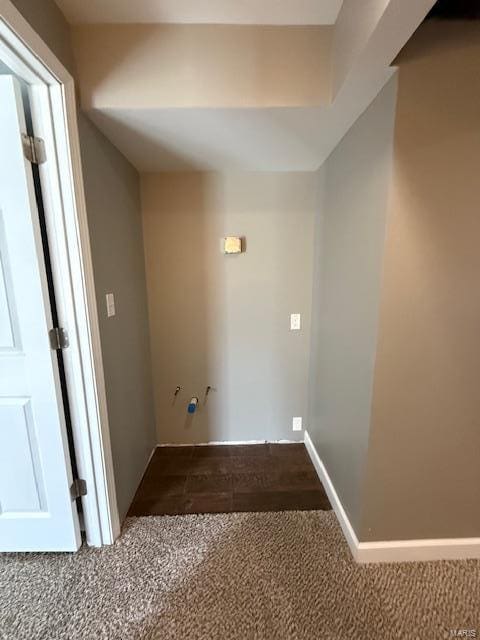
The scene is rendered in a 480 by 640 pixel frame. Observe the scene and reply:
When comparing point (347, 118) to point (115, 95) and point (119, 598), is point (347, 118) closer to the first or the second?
point (115, 95)

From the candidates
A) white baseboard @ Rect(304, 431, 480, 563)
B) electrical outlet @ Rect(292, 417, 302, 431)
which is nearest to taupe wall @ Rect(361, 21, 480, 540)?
white baseboard @ Rect(304, 431, 480, 563)

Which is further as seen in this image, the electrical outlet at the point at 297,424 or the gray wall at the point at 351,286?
the electrical outlet at the point at 297,424

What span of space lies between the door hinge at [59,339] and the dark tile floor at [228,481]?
43.7 inches

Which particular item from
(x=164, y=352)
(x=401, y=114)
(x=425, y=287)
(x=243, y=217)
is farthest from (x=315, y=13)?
(x=164, y=352)

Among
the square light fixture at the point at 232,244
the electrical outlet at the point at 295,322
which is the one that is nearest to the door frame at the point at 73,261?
the square light fixture at the point at 232,244

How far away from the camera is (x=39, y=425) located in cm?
131

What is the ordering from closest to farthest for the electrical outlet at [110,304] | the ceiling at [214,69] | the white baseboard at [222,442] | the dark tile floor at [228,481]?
the ceiling at [214,69]
the electrical outlet at [110,304]
the dark tile floor at [228,481]
the white baseboard at [222,442]

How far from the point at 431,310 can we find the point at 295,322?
107 cm

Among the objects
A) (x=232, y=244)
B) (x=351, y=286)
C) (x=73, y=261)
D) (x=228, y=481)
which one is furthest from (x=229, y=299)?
(x=228, y=481)

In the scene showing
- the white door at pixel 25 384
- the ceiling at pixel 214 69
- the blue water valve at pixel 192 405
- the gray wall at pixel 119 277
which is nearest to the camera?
the ceiling at pixel 214 69

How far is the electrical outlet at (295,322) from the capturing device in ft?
7.03

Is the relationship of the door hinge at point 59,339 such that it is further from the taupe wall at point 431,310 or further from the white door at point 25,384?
the taupe wall at point 431,310

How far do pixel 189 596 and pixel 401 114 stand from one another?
2.14 metres

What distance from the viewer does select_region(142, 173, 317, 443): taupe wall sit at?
1.98m
